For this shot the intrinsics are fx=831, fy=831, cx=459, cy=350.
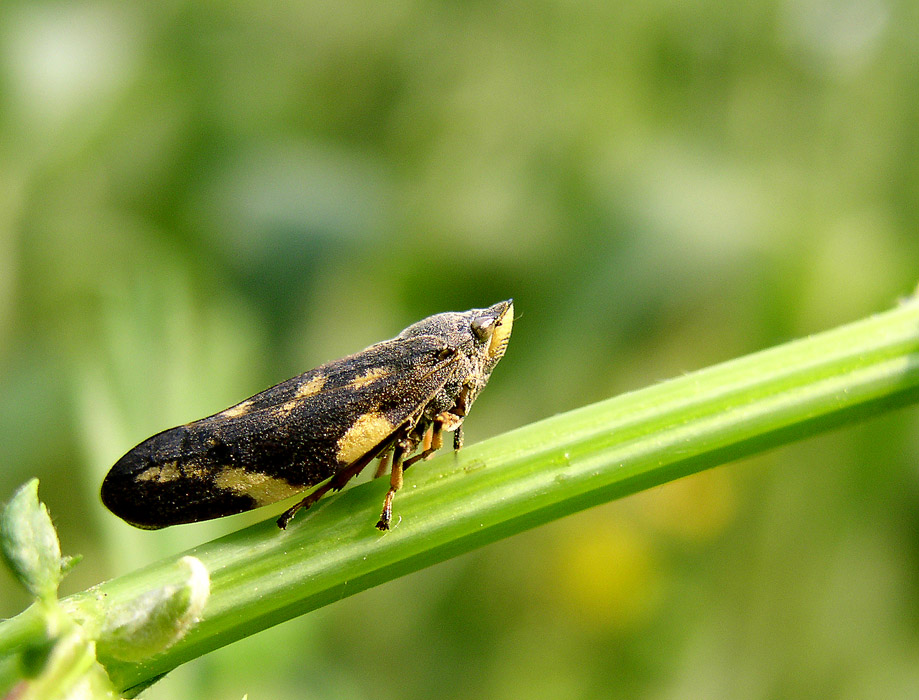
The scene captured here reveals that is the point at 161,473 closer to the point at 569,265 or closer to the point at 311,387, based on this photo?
the point at 311,387

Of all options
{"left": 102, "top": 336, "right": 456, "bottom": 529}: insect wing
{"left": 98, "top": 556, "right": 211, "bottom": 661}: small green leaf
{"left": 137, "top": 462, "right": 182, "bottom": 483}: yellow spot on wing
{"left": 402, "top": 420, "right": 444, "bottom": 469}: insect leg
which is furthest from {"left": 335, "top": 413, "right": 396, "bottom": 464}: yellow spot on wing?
{"left": 98, "top": 556, "right": 211, "bottom": 661}: small green leaf

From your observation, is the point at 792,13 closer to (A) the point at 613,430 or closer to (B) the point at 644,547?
(B) the point at 644,547

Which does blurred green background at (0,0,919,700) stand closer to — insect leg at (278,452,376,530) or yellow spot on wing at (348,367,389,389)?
yellow spot on wing at (348,367,389,389)

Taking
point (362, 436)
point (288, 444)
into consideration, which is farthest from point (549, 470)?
point (288, 444)

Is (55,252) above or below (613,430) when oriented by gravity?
above

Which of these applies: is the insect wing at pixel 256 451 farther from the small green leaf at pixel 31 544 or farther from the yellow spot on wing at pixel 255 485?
the small green leaf at pixel 31 544

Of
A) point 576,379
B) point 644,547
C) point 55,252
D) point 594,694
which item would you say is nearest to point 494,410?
point 576,379
